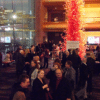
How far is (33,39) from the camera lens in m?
22.0

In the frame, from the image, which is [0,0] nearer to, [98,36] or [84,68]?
[84,68]

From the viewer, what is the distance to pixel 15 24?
64.6 ft

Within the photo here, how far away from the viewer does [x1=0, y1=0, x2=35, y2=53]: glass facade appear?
758 inches

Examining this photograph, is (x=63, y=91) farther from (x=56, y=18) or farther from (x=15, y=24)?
(x=56, y=18)

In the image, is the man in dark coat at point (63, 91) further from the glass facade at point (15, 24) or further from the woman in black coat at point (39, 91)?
the glass facade at point (15, 24)

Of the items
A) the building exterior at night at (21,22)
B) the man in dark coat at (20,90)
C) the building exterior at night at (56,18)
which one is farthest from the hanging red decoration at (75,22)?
the man in dark coat at (20,90)

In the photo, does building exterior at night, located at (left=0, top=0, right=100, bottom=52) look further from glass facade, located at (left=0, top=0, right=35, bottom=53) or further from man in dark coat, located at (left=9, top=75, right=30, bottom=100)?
man in dark coat, located at (left=9, top=75, right=30, bottom=100)

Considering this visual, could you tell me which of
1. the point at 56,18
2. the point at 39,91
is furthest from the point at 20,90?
the point at 56,18

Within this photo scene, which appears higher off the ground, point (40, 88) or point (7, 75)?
point (40, 88)

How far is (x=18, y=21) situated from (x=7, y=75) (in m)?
9.92

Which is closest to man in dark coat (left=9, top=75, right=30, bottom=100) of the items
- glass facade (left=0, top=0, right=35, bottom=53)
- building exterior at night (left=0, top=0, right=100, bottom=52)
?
building exterior at night (left=0, top=0, right=100, bottom=52)

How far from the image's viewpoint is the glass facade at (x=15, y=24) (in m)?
19.2

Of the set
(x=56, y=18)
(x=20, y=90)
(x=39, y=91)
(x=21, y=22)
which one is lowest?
(x=39, y=91)

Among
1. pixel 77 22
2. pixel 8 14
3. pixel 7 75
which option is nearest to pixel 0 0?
pixel 8 14
